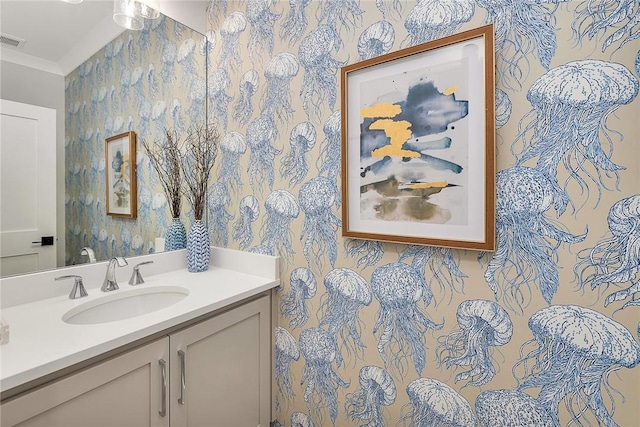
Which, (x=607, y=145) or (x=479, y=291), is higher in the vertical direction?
(x=607, y=145)

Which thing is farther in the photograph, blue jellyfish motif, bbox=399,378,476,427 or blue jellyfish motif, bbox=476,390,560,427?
blue jellyfish motif, bbox=399,378,476,427

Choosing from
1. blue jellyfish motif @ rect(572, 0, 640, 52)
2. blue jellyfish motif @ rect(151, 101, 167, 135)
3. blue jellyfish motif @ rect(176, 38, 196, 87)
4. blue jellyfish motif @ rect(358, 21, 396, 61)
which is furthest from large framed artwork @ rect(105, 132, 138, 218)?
blue jellyfish motif @ rect(572, 0, 640, 52)

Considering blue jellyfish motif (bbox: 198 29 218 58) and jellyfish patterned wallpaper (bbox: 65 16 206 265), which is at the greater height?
blue jellyfish motif (bbox: 198 29 218 58)

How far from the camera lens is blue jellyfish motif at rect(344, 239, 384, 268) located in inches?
48.0

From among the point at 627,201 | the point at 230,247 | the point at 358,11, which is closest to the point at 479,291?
the point at 627,201

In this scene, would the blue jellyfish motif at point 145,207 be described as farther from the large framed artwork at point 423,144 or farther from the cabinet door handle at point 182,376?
the large framed artwork at point 423,144

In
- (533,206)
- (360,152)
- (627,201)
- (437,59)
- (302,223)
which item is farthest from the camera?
(302,223)

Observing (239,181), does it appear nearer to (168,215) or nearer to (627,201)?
(168,215)

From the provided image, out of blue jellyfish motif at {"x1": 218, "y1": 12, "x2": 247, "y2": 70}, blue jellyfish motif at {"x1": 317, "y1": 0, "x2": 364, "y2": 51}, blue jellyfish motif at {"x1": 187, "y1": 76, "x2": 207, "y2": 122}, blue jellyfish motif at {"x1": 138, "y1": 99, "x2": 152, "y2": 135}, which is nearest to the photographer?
blue jellyfish motif at {"x1": 317, "y1": 0, "x2": 364, "y2": 51}

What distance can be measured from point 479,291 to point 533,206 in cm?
31

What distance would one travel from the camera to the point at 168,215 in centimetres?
165

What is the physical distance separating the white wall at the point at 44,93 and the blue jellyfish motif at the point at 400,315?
128 cm

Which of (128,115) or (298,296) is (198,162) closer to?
(128,115)

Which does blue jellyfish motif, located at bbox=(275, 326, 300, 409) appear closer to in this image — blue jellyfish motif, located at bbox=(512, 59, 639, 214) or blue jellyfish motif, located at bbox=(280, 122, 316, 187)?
blue jellyfish motif, located at bbox=(280, 122, 316, 187)
